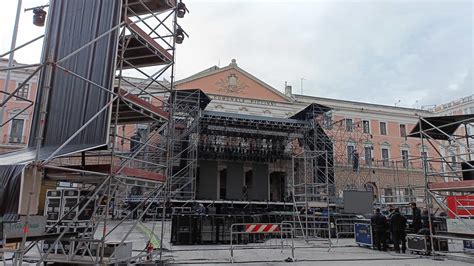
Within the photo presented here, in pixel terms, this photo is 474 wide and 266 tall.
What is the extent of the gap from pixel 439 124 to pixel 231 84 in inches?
1120

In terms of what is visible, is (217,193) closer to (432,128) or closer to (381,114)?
(432,128)

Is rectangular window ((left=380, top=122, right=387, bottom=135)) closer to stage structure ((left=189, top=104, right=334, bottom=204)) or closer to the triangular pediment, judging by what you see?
the triangular pediment

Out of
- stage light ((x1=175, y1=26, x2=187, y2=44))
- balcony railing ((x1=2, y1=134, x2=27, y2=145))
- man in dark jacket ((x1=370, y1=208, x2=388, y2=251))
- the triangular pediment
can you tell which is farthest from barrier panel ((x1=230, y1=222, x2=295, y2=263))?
balcony railing ((x1=2, y1=134, x2=27, y2=145))

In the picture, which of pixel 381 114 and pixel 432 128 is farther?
pixel 381 114

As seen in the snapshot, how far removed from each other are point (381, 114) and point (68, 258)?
45.6 meters

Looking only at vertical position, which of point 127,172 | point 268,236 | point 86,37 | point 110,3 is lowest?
point 268,236

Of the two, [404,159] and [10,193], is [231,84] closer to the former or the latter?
[404,159]

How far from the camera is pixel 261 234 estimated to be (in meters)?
16.7

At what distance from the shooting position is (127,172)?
7969 millimetres

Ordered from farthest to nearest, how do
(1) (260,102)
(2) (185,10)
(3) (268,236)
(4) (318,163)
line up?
(1) (260,102) → (4) (318,163) → (3) (268,236) → (2) (185,10)

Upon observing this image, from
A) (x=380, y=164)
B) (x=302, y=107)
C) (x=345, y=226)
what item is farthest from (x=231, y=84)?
(x=345, y=226)

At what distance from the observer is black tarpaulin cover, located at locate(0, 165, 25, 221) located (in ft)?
18.5

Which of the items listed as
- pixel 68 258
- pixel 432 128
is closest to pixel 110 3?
pixel 68 258

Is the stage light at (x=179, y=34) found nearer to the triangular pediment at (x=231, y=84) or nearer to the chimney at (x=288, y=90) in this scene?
the triangular pediment at (x=231, y=84)
